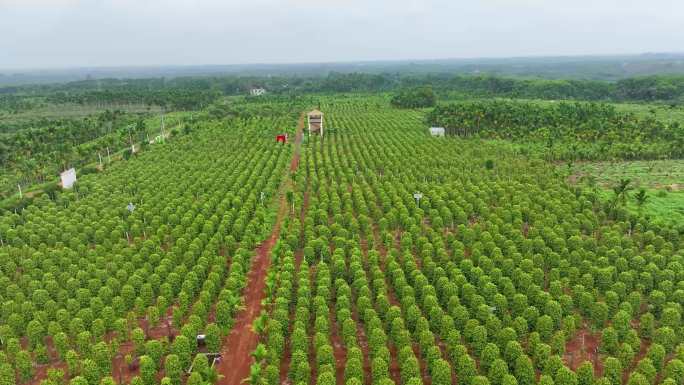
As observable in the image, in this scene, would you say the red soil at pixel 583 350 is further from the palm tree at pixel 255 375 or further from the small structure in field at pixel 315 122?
the small structure in field at pixel 315 122

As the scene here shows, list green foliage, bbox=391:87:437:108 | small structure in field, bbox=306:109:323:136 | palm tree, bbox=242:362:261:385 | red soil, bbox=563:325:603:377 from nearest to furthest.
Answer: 1. palm tree, bbox=242:362:261:385
2. red soil, bbox=563:325:603:377
3. small structure in field, bbox=306:109:323:136
4. green foliage, bbox=391:87:437:108

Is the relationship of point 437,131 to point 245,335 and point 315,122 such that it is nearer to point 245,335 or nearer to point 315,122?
point 315,122

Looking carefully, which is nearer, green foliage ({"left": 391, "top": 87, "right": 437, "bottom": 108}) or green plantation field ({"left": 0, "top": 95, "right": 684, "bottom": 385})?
green plantation field ({"left": 0, "top": 95, "right": 684, "bottom": 385})

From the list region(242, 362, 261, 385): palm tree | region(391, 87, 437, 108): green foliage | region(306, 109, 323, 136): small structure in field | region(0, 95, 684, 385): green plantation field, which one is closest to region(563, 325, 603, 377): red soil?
region(0, 95, 684, 385): green plantation field

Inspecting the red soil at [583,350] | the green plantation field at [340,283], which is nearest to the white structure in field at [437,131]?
the green plantation field at [340,283]

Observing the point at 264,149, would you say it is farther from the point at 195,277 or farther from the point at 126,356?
the point at 126,356

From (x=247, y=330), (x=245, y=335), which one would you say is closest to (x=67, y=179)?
(x=247, y=330)

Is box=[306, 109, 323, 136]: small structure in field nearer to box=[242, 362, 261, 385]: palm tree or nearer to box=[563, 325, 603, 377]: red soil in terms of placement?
box=[563, 325, 603, 377]: red soil
